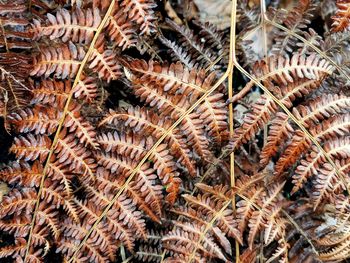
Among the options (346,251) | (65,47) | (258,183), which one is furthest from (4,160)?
(346,251)

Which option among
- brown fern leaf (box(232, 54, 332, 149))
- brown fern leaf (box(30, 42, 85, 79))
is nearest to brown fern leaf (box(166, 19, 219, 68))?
brown fern leaf (box(232, 54, 332, 149))

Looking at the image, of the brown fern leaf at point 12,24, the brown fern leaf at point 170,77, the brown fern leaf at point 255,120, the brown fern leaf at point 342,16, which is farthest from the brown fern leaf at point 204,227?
the brown fern leaf at point 12,24

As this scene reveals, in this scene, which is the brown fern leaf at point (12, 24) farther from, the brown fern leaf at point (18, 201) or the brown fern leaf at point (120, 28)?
the brown fern leaf at point (18, 201)

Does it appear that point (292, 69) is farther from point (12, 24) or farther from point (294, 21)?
point (12, 24)

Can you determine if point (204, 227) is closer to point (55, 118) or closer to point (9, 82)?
point (55, 118)

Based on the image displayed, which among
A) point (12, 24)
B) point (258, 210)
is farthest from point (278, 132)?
point (12, 24)

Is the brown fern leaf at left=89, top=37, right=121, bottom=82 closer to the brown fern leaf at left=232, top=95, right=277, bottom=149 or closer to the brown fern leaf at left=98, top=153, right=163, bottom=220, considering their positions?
the brown fern leaf at left=98, top=153, right=163, bottom=220

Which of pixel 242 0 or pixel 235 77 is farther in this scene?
pixel 235 77
